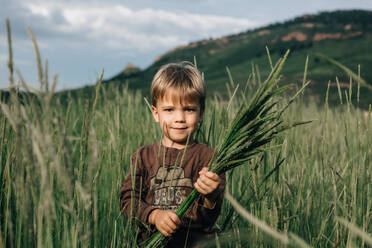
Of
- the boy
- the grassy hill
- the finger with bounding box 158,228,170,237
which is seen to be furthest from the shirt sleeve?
the grassy hill

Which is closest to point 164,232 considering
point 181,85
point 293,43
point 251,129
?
point 251,129

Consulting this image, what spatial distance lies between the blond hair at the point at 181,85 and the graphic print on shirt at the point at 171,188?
33 centimetres

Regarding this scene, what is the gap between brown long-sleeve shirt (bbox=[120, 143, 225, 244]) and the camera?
1.41m

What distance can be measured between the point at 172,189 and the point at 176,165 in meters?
0.13

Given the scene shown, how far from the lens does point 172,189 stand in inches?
57.3


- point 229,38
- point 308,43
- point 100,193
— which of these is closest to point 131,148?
point 100,193

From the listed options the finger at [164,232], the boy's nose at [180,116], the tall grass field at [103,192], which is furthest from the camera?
the boy's nose at [180,116]

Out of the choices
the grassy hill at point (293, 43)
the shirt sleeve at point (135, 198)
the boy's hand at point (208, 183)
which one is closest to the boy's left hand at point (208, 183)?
the boy's hand at point (208, 183)

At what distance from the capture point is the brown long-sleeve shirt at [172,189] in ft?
4.62

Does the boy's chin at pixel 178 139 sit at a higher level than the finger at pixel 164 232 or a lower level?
higher

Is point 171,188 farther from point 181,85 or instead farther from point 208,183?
point 181,85

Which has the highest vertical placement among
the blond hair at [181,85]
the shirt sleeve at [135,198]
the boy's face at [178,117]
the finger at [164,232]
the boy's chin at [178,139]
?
the blond hair at [181,85]

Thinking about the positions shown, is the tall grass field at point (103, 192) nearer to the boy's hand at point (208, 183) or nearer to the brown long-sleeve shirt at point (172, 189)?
the brown long-sleeve shirt at point (172, 189)

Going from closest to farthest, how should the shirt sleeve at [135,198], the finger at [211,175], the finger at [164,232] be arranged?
the finger at [211,175] → the finger at [164,232] → the shirt sleeve at [135,198]
